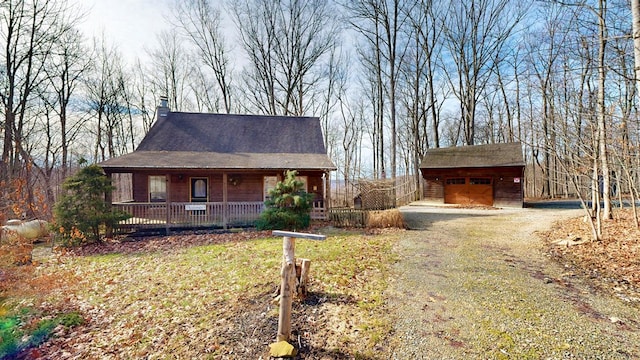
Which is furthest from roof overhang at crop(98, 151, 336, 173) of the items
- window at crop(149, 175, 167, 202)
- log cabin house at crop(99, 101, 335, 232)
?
window at crop(149, 175, 167, 202)

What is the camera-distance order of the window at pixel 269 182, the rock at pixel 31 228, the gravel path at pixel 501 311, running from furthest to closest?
the window at pixel 269 182 < the rock at pixel 31 228 < the gravel path at pixel 501 311

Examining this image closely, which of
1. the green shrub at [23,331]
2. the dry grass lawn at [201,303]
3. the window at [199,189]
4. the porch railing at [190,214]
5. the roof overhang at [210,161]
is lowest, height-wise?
the green shrub at [23,331]

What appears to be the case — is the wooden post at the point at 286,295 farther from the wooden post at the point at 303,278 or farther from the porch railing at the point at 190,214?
the porch railing at the point at 190,214

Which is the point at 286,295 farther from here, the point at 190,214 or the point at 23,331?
the point at 190,214

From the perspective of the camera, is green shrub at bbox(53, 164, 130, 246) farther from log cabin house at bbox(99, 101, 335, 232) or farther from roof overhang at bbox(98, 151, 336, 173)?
roof overhang at bbox(98, 151, 336, 173)

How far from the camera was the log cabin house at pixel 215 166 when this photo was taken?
11156 millimetres

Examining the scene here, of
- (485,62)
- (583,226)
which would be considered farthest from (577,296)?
(485,62)

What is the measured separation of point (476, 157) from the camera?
18531 mm

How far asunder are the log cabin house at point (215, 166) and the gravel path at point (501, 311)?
7127mm

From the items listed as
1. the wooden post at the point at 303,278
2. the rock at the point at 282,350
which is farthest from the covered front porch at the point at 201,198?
the rock at the point at 282,350

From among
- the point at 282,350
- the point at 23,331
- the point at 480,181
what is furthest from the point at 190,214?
the point at 480,181

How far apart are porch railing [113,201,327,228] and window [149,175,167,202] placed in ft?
4.08

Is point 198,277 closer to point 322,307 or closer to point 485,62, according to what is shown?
point 322,307

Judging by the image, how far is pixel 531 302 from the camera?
4316 mm
